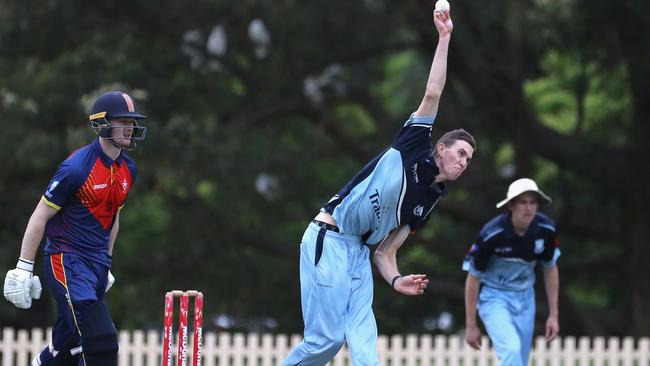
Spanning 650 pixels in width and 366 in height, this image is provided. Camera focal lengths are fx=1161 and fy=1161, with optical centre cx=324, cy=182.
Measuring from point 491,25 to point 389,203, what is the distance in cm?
1476

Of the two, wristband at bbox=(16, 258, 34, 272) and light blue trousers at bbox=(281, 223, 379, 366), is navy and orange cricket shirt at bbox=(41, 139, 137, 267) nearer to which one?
wristband at bbox=(16, 258, 34, 272)

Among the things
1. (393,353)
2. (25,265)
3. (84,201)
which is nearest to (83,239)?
(84,201)

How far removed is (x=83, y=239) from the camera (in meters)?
7.34

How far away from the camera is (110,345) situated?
7152mm

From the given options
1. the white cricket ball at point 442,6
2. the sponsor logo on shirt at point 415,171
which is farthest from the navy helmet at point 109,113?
the white cricket ball at point 442,6

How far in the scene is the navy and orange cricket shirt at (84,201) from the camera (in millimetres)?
7184

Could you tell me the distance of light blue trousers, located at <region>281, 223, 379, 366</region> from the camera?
7113 millimetres

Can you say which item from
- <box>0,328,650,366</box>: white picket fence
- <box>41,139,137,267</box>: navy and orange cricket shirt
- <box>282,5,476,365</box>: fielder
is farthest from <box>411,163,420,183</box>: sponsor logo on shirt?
<box>0,328,650,366</box>: white picket fence

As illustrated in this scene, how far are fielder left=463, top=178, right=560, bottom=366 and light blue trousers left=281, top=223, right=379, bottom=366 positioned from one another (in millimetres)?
2302

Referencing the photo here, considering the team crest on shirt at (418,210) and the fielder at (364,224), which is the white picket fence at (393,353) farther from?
the team crest on shirt at (418,210)

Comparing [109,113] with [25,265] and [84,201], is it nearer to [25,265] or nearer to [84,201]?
[84,201]

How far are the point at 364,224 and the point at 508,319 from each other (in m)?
2.71

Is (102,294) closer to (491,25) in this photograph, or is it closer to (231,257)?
(491,25)

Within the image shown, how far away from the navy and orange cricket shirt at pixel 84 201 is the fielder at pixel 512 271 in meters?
3.26
